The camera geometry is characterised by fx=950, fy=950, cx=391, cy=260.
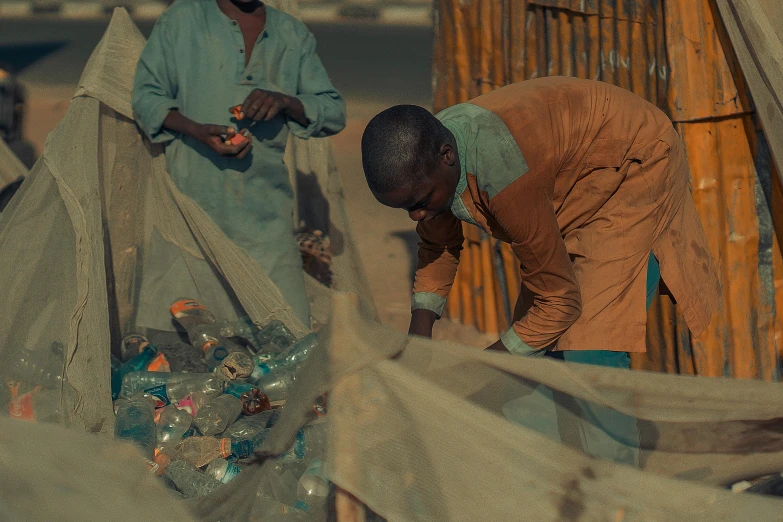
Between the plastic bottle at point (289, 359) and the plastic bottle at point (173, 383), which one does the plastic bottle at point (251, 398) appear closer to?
the plastic bottle at point (173, 383)

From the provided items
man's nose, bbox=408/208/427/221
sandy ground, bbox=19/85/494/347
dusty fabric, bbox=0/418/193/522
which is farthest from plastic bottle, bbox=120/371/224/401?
sandy ground, bbox=19/85/494/347

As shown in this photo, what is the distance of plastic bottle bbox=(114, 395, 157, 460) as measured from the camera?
309 cm

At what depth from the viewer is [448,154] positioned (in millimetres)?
2381

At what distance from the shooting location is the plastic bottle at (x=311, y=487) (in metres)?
2.24

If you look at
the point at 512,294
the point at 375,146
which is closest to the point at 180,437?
the point at 375,146

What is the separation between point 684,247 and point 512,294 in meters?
2.18

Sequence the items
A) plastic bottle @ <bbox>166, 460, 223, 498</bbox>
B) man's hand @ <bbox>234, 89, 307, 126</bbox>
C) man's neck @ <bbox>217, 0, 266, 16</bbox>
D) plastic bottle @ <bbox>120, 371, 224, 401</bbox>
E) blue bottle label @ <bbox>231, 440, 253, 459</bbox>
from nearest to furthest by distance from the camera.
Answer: plastic bottle @ <bbox>166, 460, 223, 498</bbox> < blue bottle label @ <bbox>231, 440, 253, 459</bbox> < plastic bottle @ <bbox>120, 371, 224, 401</bbox> < man's hand @ <bbox>234, 89, 307, 126</bbox> < man's neck @ <bbox>217, 0, 266, 16</bbox>

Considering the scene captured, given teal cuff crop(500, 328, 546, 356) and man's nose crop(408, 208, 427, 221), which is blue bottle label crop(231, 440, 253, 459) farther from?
man's nose crop(408, 208, 427, 221)

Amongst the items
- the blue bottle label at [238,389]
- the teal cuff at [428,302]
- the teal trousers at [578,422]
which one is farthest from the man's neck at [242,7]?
the teal trousers at [578,422]

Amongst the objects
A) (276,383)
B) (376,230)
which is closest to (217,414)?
(276,383)

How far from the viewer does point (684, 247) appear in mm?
3014

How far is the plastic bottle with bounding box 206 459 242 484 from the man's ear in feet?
4.05

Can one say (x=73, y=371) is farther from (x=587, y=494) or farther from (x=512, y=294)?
(x=512, y=294)

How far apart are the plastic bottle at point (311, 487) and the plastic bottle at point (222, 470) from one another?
2.30ft
